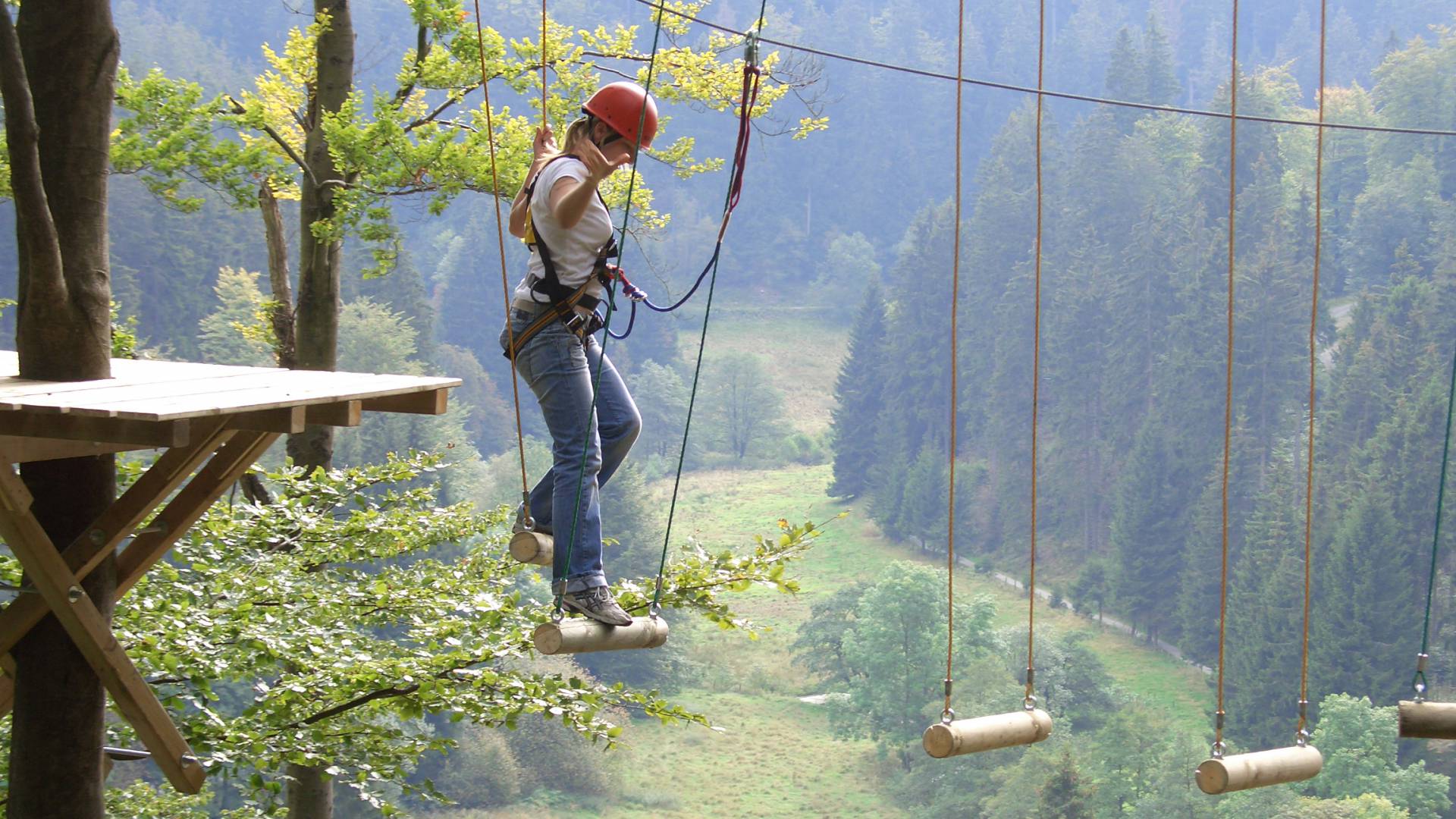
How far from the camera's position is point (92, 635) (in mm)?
3672

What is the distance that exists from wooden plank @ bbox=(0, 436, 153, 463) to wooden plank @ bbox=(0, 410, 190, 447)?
32 mm

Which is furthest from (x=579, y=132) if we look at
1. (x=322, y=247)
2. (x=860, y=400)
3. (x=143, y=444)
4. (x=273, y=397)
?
(x=860, y=400)

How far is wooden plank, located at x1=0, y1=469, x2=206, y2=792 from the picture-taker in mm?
3469

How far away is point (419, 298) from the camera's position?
5103cm

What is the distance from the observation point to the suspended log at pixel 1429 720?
386cm

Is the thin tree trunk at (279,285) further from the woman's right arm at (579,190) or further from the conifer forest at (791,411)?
the woman's right arm at (579,190)

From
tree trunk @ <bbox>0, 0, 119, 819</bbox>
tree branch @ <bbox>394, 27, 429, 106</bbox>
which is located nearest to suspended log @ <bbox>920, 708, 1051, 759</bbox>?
tree trunk @ <bbox>0, 0, 119, 819</bbox>

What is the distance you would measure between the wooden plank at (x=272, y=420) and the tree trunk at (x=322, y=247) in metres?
5.68

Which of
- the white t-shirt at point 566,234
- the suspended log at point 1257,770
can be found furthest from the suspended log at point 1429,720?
the white t-shirt at point 566,234

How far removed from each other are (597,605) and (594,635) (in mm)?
140

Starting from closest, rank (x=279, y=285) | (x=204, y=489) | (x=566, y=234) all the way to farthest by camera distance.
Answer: (x=566, y=234)
(x=204, y=489)
(x=279, y=285)

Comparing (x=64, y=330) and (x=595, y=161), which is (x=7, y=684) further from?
(x=595, y=161)

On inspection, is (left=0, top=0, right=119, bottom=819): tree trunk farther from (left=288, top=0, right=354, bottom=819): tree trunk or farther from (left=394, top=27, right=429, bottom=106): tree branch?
(left=288, top=0, right=354, bottom=819): tree trunk

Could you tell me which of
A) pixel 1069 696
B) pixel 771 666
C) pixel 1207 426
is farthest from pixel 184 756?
pixel 1207 426
